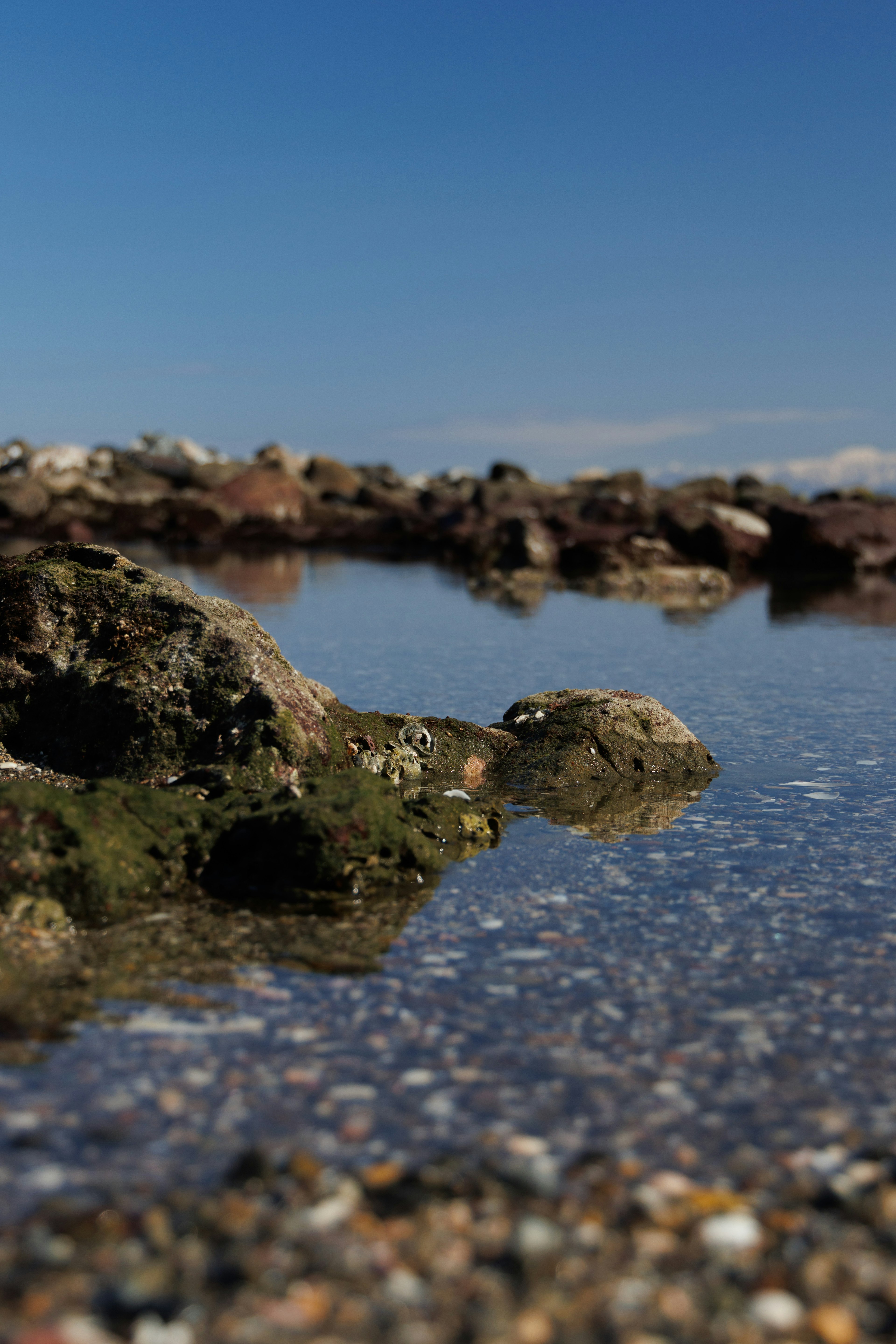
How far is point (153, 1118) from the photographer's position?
538cm

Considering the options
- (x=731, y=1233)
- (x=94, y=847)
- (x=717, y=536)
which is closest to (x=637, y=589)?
(x=717, y=536)

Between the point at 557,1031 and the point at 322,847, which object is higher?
Answer: the point at 322,847

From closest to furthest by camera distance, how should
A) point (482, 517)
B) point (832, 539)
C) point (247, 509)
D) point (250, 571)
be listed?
point (250, 571) < point (832, 539) < point (482, 517) < point (247, 509)

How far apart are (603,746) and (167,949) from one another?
673cm

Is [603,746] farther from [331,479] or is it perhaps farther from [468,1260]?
[331,479]

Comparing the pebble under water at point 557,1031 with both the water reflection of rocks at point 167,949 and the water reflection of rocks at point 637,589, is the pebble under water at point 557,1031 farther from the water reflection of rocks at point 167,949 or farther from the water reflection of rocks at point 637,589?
the water reflection of rocks at point 637,589

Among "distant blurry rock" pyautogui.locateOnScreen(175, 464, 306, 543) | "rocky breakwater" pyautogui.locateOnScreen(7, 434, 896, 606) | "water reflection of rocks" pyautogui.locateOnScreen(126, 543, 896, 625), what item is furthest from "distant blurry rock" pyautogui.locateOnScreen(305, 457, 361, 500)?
"water reflection of rocks" pyautogui.locateOnScreen(126, 543, 896, 625)

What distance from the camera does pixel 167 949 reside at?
744cm

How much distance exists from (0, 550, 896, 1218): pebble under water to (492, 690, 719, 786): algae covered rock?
1.01m

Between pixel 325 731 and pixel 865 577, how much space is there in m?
46.1

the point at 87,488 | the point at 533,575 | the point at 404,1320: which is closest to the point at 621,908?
the point at 404,1320

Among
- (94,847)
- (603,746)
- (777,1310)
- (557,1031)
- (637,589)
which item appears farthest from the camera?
(637,589)

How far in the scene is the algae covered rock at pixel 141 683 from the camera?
1092cm

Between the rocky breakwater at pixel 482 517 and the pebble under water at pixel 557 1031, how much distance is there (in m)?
28.0
